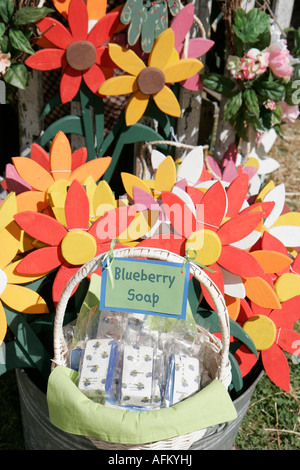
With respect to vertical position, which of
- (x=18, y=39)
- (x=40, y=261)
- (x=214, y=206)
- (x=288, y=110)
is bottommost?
(x=40, y=261)

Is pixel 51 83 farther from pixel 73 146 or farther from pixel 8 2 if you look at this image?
pixel 8 2

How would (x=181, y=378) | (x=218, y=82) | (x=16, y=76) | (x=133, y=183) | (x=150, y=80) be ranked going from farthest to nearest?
(x=218, y=82), (x=150, y=80), (x=16, y=76), (x=133, y=183), (x=181, y=378)

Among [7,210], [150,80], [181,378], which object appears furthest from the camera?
[150,80]

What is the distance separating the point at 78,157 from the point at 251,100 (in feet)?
2.11

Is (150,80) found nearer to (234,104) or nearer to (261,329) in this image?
(234,104)

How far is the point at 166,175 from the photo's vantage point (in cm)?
135

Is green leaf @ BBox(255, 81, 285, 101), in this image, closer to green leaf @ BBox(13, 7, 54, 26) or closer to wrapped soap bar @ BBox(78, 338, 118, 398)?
green leaf @ BBox(13, 7, 54, 26)

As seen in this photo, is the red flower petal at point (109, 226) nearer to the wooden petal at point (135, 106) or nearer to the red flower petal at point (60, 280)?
the red flower petal at point (60, 280)

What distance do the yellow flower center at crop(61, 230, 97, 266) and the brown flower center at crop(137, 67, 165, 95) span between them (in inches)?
26.6

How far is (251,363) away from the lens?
4.04 feet

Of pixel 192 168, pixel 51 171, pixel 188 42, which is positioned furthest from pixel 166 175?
pixel 188 42

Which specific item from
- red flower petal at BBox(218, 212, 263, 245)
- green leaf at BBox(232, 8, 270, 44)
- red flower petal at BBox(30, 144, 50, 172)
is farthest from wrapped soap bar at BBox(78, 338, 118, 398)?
green leaf at BBox(232, 8, 270, 44)

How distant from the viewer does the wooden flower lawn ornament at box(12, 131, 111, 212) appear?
123cm

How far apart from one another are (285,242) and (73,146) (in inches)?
40.0
